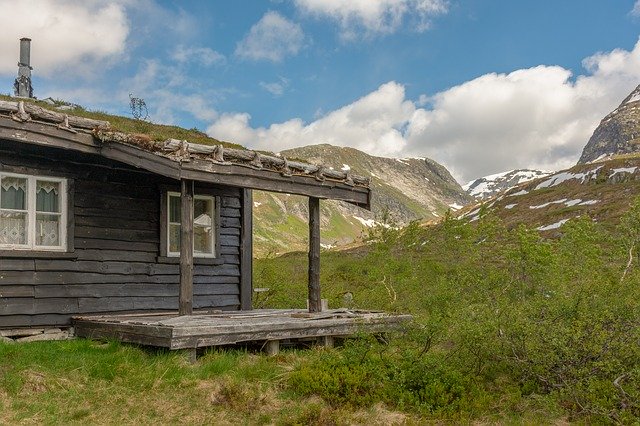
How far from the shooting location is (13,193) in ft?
37.0

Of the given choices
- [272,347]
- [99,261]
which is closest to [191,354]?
[272,347]

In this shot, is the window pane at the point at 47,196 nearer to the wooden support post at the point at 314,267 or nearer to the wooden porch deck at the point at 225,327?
the wooden porch deck at the point at 225,327

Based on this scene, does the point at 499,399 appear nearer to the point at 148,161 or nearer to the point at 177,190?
the point at 148,161

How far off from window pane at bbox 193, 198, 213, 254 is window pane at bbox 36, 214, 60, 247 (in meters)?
2.99

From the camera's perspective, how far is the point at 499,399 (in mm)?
9133

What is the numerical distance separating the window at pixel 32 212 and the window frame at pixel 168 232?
1957mm

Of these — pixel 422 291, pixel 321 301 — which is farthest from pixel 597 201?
pixel 321 301

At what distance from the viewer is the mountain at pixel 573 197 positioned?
157 feet

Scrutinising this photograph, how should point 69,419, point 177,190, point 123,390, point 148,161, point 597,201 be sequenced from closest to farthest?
point 69,419, point 123,390, point 148,161, point 177,190, point 597,201

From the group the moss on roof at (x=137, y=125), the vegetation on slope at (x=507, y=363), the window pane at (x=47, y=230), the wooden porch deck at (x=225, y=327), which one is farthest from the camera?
the moss on roof at (x=137, y=125)

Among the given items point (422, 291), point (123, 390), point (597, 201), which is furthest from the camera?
point (597, 201)

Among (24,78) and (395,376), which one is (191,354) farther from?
(24,78)

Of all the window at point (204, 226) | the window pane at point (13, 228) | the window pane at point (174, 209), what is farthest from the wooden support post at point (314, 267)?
the window pane at point (13, 228)

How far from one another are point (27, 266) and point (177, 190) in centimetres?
325
